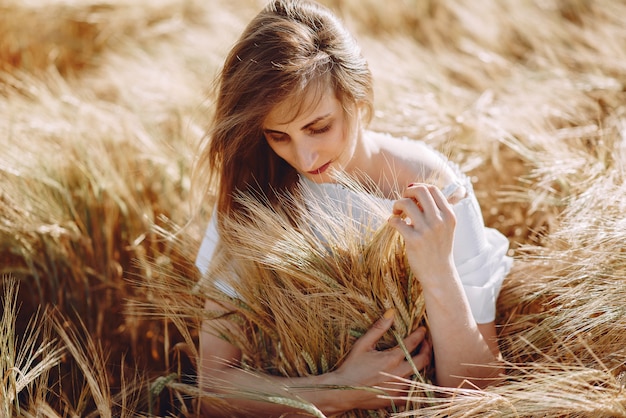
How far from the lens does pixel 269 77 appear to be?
1.27 meters

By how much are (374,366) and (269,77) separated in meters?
0.61

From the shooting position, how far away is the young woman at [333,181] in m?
1.20

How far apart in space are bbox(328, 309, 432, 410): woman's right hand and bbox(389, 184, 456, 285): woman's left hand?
0.13m

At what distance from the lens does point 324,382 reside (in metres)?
1.23

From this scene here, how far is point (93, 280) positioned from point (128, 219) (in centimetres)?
21

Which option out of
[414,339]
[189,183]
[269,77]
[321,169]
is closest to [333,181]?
[321,169]

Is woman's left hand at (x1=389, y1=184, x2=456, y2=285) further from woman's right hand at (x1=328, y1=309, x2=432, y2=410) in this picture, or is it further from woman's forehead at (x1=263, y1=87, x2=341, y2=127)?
woman's forehead at (x1=263, y1=87, x2=341, y2=127)

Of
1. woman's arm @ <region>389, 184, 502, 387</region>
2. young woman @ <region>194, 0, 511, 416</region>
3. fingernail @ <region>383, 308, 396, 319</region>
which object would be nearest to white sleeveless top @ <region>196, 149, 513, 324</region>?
young woman @ <region>194, 0, 511, 416</region>

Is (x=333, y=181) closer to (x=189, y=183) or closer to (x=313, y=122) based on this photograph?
(x=313, y=122)

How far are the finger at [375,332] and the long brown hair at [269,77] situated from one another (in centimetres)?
42

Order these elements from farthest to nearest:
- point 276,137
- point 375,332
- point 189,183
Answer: point 189,183, point 276,137, point 375,332

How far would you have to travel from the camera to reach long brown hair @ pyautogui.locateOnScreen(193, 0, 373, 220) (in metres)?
1.28

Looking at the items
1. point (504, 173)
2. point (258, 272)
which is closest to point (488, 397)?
point (258, 272)

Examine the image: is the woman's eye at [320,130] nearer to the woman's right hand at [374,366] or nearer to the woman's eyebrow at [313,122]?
the woman's eyebrow at [313,122]
